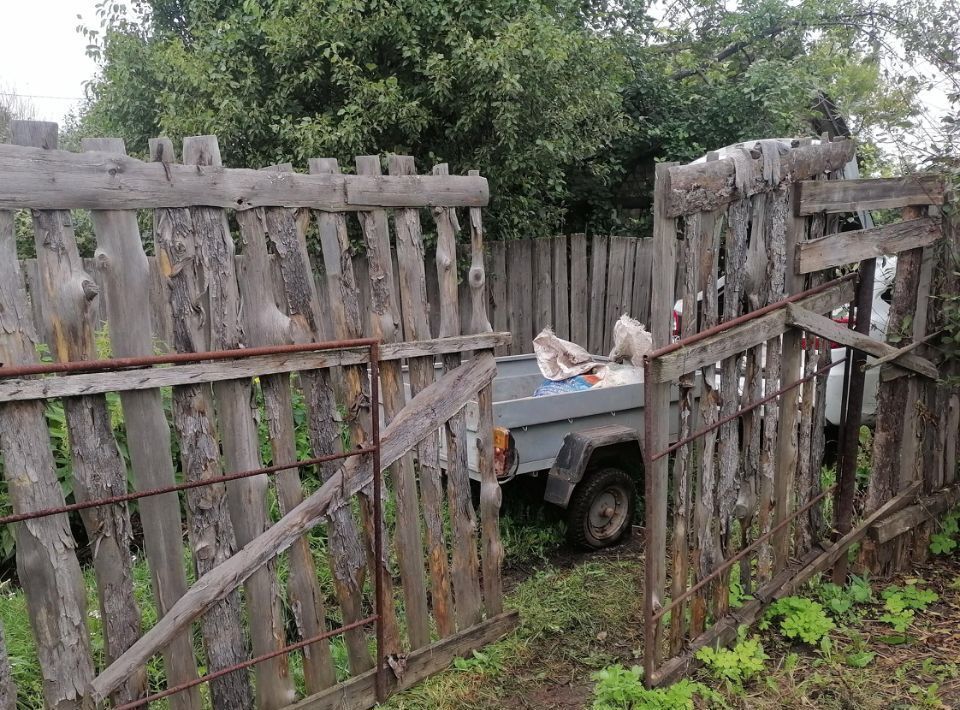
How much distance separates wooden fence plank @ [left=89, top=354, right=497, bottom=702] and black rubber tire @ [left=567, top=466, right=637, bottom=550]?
1.62 metres

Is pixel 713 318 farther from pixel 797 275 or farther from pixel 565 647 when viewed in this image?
pixel 565 647

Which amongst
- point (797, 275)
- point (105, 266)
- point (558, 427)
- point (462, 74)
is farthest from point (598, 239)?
point (105, 266)

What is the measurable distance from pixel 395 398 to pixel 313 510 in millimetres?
610

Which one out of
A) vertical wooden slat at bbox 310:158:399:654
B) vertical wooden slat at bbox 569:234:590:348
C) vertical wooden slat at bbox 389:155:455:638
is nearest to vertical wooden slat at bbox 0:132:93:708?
vertical wooden slat at bbox 310:158:399:654

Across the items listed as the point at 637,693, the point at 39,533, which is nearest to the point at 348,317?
the point at 39,533

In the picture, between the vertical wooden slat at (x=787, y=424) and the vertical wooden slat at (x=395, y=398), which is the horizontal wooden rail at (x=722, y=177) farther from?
the vertical wooden slat at (x=395, y=398)

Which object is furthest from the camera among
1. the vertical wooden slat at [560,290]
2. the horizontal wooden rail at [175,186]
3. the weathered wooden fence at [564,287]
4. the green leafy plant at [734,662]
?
the vertical wooden slat at [560,290]

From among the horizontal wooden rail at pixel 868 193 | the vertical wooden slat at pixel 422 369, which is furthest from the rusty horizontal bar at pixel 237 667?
the horizontal wooden rail at pixel 868 193

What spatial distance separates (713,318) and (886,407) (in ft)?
6.07

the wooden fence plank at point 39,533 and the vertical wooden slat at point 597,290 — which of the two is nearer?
the wooden fence plank at point 39,533

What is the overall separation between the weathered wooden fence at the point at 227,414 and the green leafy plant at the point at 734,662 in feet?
3.75

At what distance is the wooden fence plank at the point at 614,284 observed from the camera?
9266 mm

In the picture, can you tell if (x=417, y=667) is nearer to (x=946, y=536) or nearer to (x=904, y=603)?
(x=904, y=603)

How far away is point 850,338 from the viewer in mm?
3885
